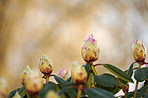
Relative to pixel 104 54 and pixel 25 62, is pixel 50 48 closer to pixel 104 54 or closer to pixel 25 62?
pixel 25 62

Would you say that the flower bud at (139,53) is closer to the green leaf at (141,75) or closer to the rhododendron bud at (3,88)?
the green leaf at (141,75)

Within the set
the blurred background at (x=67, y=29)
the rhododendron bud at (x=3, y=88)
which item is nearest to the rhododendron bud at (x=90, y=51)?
the rhododendron bud at (x=3, y=88)

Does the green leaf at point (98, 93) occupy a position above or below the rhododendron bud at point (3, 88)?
below

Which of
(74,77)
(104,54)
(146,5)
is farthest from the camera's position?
(104,54)

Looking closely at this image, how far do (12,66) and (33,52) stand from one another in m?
0.32

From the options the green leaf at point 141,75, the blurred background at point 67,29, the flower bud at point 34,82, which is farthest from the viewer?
the blurred background at point 67,29

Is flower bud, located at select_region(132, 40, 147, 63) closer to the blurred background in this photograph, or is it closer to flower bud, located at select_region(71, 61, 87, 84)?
flower bud, located at select_region(71, 61, 87, 84)

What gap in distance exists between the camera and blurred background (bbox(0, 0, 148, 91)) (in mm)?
2846

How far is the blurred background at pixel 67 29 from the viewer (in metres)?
2.85

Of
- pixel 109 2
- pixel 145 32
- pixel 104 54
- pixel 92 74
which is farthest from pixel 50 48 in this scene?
pixel 92 74

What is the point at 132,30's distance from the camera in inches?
117

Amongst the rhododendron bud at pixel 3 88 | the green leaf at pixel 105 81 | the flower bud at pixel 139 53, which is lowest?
the green leaf at pixel 105 81

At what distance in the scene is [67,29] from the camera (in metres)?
2.94

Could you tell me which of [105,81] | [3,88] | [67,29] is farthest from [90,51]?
[67,29]
